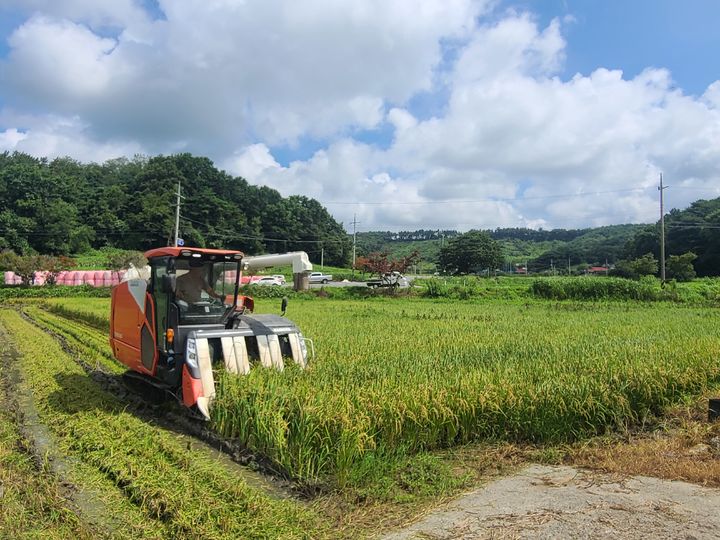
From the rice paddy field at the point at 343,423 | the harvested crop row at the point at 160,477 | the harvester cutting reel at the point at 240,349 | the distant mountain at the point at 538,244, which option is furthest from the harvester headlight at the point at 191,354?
the distant mountain at the point at 538,244

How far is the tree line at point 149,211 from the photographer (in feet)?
208

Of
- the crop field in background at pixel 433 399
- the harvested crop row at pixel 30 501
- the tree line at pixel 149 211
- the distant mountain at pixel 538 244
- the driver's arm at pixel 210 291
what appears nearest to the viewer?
the harvested crop row at pixel 30 501

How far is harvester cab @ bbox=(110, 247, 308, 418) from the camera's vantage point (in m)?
6.34

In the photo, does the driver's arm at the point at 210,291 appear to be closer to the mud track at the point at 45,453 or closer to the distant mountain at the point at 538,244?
the mud track at the point at 45,453

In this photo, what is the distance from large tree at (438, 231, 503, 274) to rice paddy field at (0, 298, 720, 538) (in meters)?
80.3

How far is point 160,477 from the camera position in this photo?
4543 millimetres

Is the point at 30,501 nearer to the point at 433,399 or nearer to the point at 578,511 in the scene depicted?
the point at 433,399

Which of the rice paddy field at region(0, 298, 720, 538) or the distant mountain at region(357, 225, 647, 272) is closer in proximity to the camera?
the rice paddy field at region(0, 298, 720, 538)

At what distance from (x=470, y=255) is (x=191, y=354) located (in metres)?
84.6

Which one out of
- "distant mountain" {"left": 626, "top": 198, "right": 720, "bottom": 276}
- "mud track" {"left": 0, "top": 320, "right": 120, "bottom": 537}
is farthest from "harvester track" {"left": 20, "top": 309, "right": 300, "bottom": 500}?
"distant mountain" {"left": 626, "top": 198, "right": 720, "bottom": 276}

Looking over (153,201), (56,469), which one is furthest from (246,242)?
(56,469)

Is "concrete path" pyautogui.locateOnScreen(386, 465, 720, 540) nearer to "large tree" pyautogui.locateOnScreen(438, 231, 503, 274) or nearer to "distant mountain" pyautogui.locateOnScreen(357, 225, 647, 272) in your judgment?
"large tree" pyautogui.locateOnScreen(438, 231, 503, 274)

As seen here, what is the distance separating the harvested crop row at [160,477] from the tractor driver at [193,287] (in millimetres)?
1805

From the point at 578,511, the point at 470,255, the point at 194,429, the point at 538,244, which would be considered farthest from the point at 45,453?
the point at 538,244
